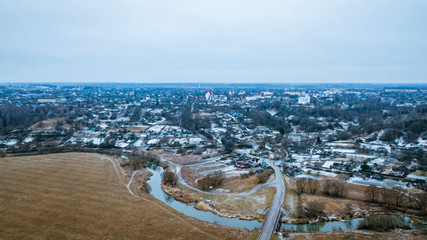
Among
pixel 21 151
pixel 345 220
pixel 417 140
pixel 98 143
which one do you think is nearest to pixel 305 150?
pixel 417 140

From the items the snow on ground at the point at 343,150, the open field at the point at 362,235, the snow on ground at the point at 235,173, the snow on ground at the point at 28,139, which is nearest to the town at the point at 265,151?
the snow on ground at the point at 235,173

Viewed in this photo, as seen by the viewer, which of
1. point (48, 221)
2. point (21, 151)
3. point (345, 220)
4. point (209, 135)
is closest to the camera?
point (48, 221)

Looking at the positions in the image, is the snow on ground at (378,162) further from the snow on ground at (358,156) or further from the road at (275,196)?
the road at (275,196)

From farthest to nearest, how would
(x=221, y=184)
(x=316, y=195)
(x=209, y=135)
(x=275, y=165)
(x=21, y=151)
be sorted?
(x=209, y=135), (x=21, y=151), (x=275, y=165), (x=221, y=184), (x=316, y=195)

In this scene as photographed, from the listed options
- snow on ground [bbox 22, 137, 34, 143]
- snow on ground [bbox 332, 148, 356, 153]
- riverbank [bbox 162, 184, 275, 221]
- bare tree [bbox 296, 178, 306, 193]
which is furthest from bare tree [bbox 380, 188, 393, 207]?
snow on ground [bbox 22, 137, 34, 143]

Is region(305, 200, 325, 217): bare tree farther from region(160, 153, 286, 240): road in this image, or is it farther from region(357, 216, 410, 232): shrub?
region(357, 216, 410, 232): shrub

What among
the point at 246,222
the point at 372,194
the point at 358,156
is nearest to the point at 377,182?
the point at 372,194

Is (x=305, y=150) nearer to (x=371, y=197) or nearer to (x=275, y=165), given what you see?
(x=275, y=165)

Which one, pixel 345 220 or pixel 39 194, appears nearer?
pixel 345 220
